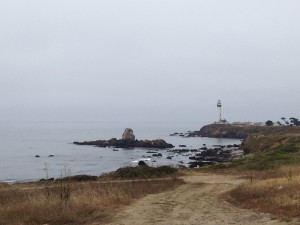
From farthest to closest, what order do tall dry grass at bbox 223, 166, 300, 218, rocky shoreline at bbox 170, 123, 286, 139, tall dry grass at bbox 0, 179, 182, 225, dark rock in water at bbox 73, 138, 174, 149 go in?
rocky shoreline at bbox 170, 123, 286, 139, dark rock in water at bbox 73, 138, 174, 149, tall dry grass at bbox 223, 166, 300, 218, tall dry grass at bbox 0, 179, 182, 225

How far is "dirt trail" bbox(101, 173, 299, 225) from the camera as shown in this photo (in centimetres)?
1295

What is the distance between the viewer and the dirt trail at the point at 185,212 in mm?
12951

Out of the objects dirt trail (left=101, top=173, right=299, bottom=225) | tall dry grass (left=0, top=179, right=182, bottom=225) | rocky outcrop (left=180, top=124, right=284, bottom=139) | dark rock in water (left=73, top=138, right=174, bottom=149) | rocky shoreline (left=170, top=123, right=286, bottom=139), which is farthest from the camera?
rocky outcrop (left=180, top=124, right=284, bottom=139)

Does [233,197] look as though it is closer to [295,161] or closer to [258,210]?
[258,210]

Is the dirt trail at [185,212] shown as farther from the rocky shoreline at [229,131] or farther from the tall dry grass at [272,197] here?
the rocky shoreline at [229,131]

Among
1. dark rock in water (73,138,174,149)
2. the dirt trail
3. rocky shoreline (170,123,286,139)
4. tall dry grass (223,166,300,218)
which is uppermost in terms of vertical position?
rocky shoreline (170,123,286,139)

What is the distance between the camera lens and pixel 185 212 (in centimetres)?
1494

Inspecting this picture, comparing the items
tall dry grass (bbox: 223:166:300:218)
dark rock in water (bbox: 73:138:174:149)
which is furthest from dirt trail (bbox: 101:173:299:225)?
dark rock in water (bbox: 73:138:174:149)

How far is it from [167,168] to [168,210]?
18342 mm

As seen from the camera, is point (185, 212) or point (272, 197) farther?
point (272, 197)

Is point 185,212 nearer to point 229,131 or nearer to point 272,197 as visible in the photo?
point 272,197

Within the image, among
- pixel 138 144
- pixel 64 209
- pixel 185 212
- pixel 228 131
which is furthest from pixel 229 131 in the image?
pixel 64 209

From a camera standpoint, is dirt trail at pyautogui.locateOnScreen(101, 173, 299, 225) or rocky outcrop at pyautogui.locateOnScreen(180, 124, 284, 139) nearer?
dirt trail at pyautogui.locateOnScreen(101, 173, 299, 225)

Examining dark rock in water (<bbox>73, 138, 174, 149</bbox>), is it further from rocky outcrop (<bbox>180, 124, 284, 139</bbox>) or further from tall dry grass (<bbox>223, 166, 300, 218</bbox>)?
tall dry grass (<bbox>223, 166, 300, 218</bbox>)
